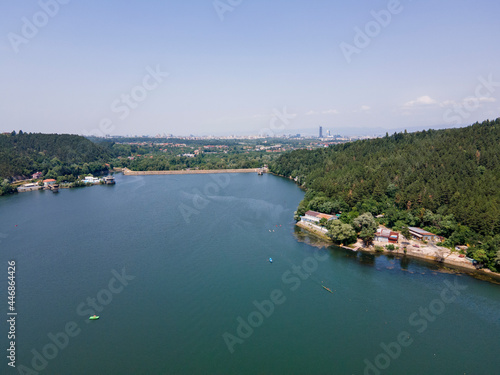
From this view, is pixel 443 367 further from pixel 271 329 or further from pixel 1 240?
pixel 1 240

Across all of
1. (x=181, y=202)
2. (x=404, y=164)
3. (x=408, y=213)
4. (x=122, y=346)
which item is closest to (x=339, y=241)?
(x=408, y=213)

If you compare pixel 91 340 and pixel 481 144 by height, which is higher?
pixel 481 144

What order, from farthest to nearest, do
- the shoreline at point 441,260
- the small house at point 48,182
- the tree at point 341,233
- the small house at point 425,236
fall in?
the small house at point 48,182, the tree at point 341,233, the small house at point 425,236, the shoreline at point 441,260

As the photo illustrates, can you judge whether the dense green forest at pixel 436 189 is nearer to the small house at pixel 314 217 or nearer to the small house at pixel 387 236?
the small house at pixel 314 217

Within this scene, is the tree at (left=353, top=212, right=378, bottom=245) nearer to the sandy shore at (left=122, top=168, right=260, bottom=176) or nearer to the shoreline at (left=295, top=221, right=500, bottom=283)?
the shoreline at (left=295, top=221, right=500, bottom=283)

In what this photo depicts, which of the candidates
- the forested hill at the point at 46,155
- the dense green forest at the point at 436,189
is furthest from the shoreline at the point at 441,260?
the forested hill at the point at 46,155

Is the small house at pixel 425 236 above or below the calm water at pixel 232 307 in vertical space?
above
